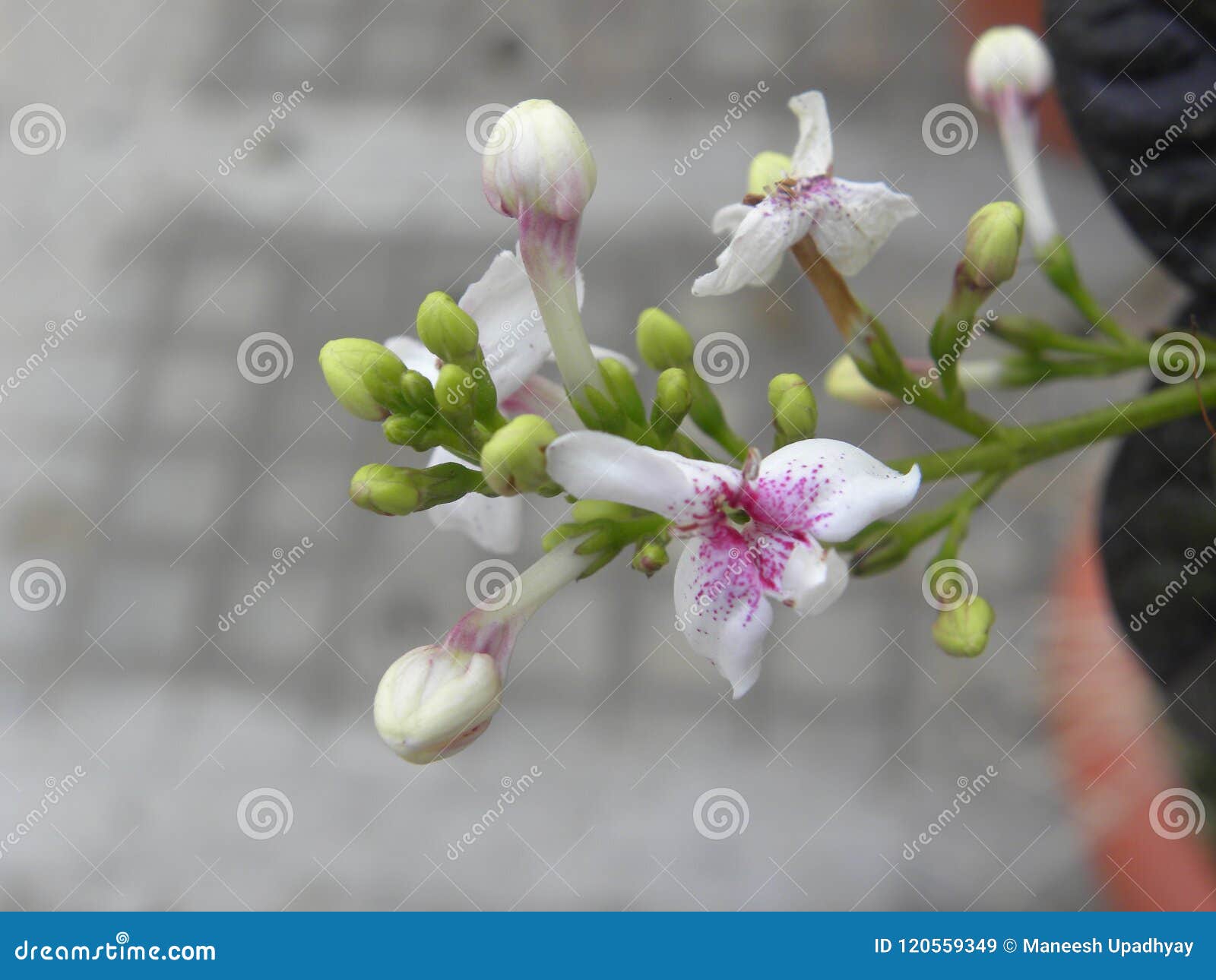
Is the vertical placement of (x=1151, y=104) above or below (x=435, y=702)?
above

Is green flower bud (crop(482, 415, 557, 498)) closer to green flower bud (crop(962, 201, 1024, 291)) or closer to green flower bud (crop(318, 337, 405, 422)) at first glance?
green flower bud (crop(318, 337, 405, 422))

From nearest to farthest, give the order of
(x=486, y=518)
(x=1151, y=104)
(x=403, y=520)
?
1. (x=486, y=518)
2. (x=1151, y=104)
3. (x=403, y=520)

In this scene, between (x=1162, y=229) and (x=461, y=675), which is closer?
(x=461, y=675)

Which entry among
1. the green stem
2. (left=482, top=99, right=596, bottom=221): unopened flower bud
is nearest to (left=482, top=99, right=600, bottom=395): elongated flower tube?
(left=482, top=99, right=596, bottom=221): unopened flower bud

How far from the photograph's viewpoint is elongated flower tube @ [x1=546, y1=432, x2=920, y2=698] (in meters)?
0.30

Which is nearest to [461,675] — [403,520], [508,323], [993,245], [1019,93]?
[508,323]

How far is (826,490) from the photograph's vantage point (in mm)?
311

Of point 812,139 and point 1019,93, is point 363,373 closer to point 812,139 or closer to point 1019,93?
point 812,139

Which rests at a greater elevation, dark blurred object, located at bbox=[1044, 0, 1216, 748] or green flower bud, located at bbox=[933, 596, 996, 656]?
dark blurred object, located at bbox=[1044, 0, 1216, 748]

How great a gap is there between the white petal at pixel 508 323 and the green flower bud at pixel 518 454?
0.22 feet

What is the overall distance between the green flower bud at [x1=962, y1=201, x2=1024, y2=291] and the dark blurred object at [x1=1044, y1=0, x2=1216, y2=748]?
0.14 m

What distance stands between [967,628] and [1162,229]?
0.91 feet

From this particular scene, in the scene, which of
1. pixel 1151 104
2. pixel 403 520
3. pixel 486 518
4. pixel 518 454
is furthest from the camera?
pixel 403 520
